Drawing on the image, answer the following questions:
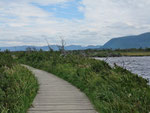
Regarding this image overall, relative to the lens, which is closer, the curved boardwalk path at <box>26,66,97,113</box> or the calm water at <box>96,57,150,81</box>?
the curved boardwalk path at <box>26,66,97,113</box>

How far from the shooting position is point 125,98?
6.86m

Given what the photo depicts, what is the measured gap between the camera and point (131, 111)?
5652mm

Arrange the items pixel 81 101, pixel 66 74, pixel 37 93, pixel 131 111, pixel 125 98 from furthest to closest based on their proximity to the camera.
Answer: pixel 66 74, pixel 37 93, pixel 81 101, pixel 125 98, pixel 131 111

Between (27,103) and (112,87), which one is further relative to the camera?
(112,87)

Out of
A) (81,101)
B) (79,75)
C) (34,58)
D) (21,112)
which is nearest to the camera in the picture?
(21,112)

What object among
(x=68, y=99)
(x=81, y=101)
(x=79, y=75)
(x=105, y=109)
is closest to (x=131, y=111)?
(x=105, y=109)

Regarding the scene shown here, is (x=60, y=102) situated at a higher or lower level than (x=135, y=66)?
higher

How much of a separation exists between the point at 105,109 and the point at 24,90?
10.1ft

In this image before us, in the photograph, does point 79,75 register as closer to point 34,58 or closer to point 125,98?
point 125,98

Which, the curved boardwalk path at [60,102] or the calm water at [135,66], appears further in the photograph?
the calm water at [135,66]

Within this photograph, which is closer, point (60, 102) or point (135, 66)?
point (60, 102)

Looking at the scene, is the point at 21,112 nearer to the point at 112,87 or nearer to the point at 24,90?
the point at 24,90

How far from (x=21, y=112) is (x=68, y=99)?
225 centimetres

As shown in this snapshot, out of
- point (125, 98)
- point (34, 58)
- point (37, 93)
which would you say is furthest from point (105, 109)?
point (34, 58)
